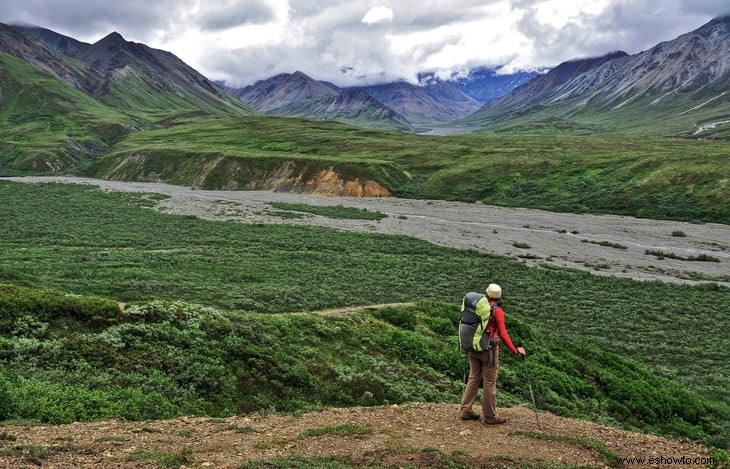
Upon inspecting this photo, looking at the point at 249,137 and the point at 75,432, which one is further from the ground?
the point at 249,137

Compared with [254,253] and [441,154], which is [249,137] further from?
[254,253]

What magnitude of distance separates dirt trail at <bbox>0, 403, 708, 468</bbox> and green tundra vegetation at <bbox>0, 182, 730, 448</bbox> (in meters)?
1.38

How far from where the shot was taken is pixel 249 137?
170750 millimetres

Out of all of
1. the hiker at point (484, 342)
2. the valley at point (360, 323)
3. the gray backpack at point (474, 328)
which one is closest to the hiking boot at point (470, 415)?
the hiker at point (484, 342)

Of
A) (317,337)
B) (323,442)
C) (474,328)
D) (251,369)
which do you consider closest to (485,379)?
(474,328)

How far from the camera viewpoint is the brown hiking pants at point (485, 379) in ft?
44.1

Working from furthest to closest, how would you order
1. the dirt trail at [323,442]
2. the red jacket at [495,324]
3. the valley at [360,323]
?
the red jacket at [495,324] → the valley at [360,323] → the dirt trail at [323,442]

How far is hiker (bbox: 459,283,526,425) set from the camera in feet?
43.1

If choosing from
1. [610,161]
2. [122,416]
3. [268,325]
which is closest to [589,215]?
[610,161]

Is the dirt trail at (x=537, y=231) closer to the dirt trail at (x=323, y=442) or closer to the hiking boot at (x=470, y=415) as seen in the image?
the dirt trail at (x=323, y=442)

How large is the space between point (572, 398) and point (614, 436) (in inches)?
266

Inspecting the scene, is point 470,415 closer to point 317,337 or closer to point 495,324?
point 495,324

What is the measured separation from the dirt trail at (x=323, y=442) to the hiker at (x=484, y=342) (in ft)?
1.57

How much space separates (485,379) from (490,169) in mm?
104348
